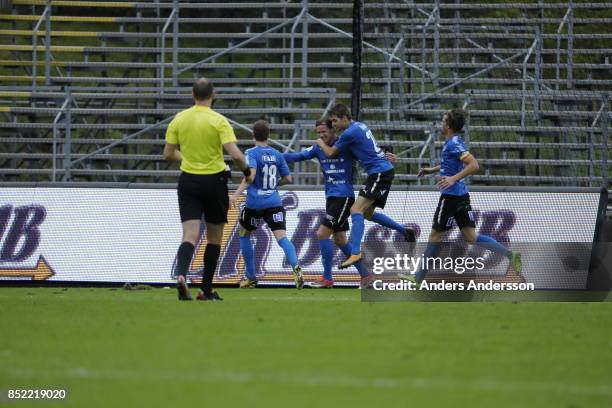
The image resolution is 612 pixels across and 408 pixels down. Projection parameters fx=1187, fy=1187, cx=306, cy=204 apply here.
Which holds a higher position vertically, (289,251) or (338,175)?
(338,175)

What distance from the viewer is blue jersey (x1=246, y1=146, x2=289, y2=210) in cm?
1427

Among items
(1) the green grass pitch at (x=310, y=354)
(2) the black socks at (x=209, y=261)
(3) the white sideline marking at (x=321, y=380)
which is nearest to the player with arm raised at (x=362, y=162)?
(2) the black socks at (x=209, y=261)

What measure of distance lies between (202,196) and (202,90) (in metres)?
0.99

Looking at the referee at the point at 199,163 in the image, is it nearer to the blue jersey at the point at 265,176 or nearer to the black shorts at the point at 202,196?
the black shorts at the point at 202,196

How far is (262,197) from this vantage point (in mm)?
14273

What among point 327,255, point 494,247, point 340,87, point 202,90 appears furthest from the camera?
point 340,87

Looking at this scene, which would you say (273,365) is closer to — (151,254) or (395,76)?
(151,254)

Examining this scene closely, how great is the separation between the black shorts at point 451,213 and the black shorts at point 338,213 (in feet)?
4.60

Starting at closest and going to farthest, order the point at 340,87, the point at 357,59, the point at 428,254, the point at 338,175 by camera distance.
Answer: the point at 428,254
the point at 338,175
the point at 357,59
the point at 340,87

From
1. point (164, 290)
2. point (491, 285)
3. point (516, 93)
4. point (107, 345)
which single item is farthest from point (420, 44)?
point (107, 345)

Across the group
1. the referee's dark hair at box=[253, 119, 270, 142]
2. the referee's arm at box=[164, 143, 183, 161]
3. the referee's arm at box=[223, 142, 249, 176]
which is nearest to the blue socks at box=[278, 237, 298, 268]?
the referee's dark hair at box=[253, 119, 270, 142]

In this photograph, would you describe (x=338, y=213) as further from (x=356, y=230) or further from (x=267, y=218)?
(x=267, y=218)

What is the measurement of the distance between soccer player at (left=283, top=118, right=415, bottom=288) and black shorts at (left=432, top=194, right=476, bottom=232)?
139cm

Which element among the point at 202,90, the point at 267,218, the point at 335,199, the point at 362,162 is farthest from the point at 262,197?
the point at 202,90
